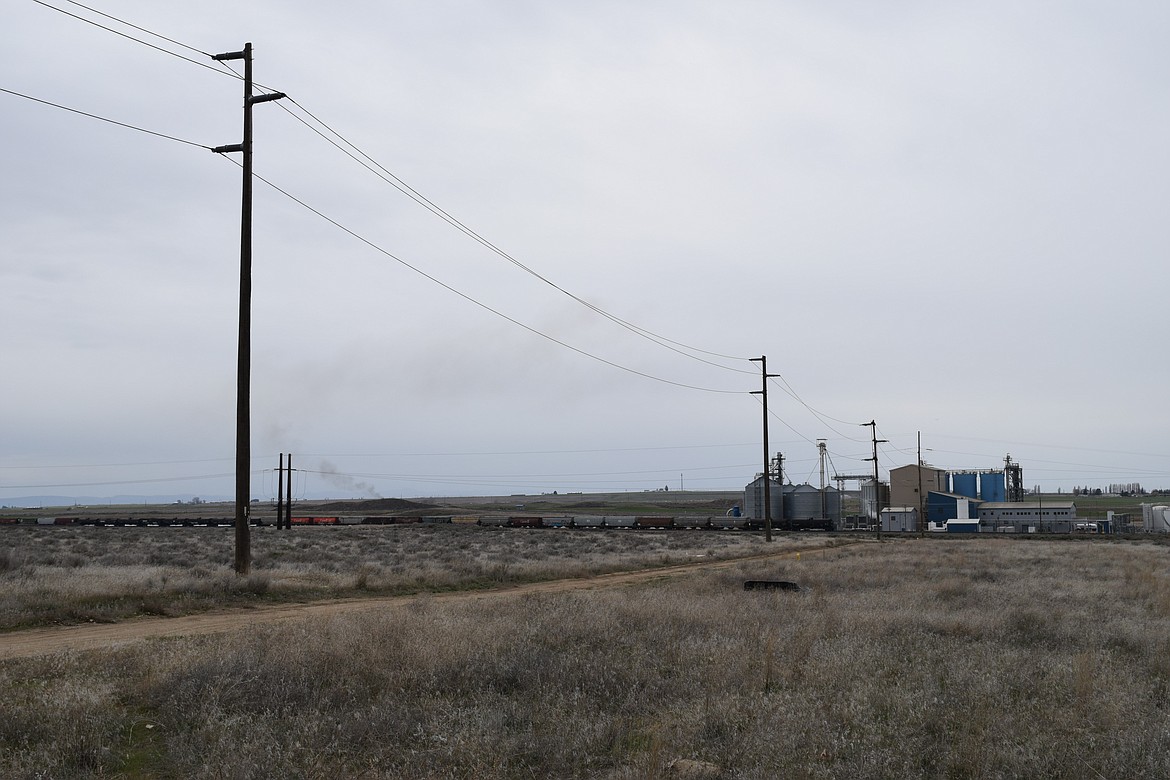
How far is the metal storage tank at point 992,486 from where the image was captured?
136 m

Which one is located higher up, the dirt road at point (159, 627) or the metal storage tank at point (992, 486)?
the dirt road at point (159, 627)

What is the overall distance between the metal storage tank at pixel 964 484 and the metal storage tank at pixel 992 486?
1.76 metres

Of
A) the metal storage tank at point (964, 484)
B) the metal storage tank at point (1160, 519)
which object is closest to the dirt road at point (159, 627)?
the metal storage tank at point (1160, 519)

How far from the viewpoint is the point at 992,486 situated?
136m

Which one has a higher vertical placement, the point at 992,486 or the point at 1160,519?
the point at 992,486

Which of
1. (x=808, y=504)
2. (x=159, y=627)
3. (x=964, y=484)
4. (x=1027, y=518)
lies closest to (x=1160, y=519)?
(x=1027, y=518)

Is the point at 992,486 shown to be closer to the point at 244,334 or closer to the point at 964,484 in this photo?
the point at 964,484

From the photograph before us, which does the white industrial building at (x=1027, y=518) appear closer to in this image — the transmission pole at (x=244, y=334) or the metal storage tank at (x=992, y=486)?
the metal storage tank at (x=992, y=486)

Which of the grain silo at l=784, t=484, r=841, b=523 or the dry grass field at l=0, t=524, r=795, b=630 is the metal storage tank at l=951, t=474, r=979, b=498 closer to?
the grain silo at l=784, t=484, r=841, b=523

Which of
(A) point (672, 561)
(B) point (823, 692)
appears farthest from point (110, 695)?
(A) point (672, 561)

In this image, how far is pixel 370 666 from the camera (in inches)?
426

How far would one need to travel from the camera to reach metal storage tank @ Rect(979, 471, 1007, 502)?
136 m

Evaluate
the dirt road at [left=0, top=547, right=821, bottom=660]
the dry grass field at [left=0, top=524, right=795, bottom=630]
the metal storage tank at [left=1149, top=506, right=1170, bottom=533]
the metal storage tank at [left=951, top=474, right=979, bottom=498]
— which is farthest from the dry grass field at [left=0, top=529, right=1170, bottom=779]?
the metal storage tank at [left=951, top=474, right=979, bottom=498]

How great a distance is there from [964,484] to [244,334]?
13447cm
